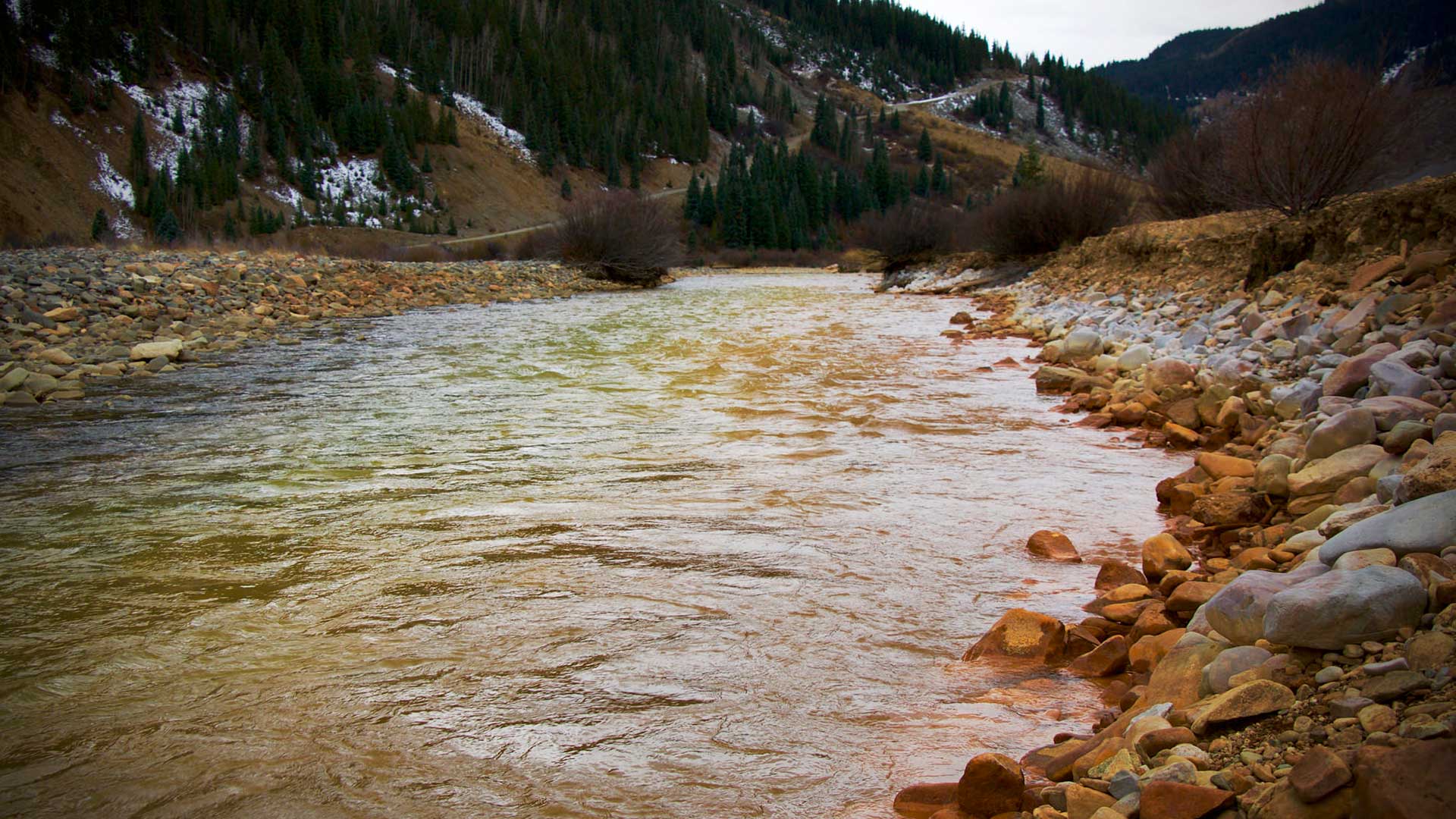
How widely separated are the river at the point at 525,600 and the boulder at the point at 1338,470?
86 cm

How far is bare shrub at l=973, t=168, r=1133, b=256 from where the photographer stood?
2505cm

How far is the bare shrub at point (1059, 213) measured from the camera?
25.0 metres

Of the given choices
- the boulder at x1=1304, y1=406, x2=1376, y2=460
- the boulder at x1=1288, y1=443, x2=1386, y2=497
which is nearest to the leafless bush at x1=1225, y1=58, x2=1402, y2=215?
the boulder at x1=1304, y1=406, x2=1376, y2=460

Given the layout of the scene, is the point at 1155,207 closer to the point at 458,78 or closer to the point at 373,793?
the point at 373,793

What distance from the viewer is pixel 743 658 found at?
3.44 metres

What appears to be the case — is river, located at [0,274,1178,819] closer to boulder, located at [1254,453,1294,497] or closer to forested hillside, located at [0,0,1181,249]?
boulder, located at [1254,453,1294,497]

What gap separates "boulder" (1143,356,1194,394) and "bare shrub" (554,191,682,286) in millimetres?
26316

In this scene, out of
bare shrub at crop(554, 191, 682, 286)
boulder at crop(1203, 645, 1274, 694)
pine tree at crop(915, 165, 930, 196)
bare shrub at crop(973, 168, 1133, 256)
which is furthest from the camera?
pine tree at crop(915, 165, 930, 196)

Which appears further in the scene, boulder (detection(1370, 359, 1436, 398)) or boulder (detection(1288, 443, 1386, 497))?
boulder (detection(1370, 359, 1436, 398))

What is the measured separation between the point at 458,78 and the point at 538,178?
21332 mm

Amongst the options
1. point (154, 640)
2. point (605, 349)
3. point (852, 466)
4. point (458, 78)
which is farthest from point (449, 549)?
point (458, 78)

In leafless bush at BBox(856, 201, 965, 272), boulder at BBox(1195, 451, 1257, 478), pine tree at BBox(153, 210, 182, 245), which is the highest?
pine tree at BBox(153, 210, 182, 245)

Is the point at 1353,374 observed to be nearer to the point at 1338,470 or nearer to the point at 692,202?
the point at 1338,470

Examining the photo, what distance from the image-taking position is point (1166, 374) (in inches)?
322
